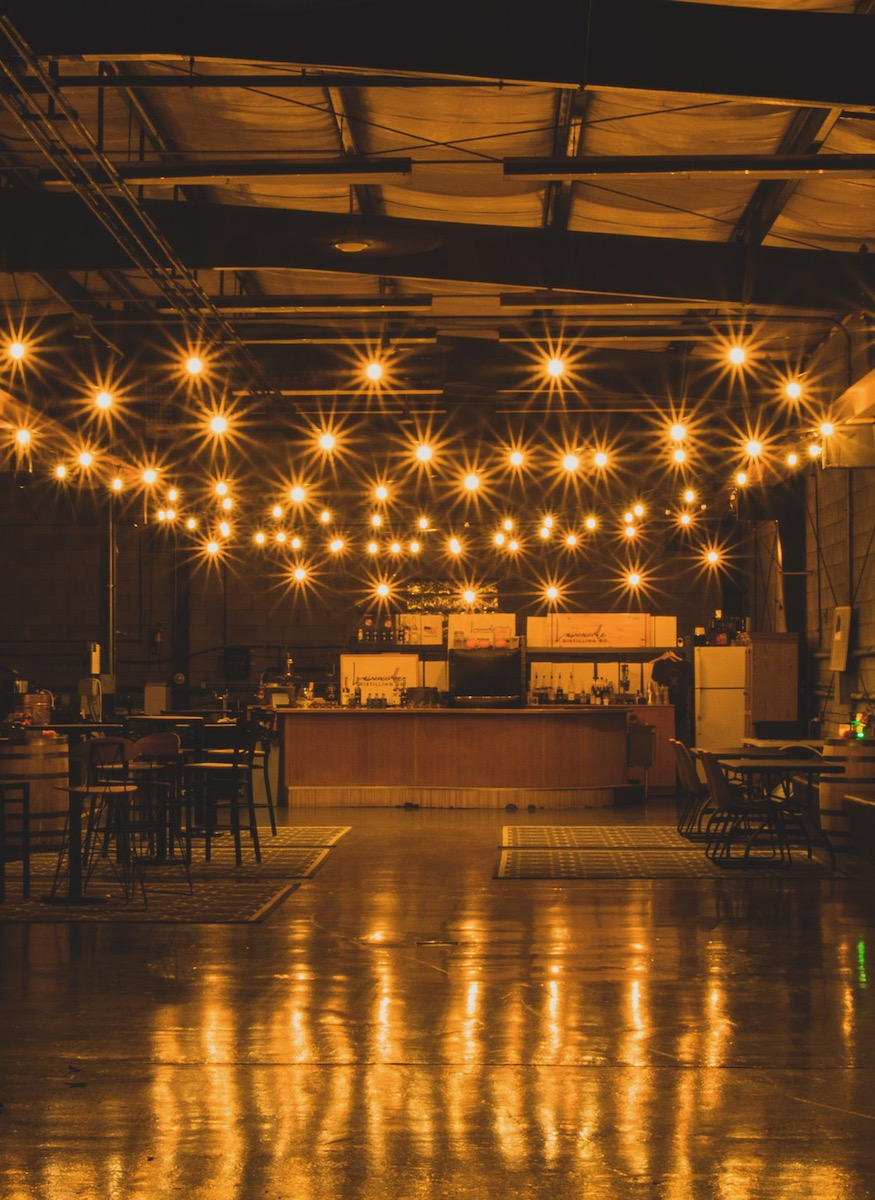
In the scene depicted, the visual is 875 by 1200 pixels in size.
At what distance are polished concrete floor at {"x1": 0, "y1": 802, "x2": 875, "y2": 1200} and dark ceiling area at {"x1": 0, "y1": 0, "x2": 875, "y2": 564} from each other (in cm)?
389

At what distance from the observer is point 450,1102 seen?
392cm

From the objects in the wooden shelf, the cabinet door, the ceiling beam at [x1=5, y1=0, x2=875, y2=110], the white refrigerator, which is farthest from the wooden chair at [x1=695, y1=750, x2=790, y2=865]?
the wooden shelf

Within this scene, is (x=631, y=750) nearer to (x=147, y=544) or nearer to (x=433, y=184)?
(x=433, y=184)

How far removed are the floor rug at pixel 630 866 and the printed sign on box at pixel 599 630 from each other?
27.0ft

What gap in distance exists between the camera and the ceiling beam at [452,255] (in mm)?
9562

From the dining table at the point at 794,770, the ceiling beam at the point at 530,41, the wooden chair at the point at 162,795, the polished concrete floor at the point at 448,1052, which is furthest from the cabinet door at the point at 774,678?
the ceiling beam at the point at 530,41

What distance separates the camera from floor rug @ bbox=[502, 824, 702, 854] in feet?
32.3

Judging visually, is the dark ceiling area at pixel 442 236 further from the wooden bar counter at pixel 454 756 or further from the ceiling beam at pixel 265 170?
the wooden bar counter at pixel 454 756

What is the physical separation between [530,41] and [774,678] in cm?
925

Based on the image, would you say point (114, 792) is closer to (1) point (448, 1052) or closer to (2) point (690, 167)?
(1) point (448, 1052)

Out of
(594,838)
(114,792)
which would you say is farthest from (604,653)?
(114,792)

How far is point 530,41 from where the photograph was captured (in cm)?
575

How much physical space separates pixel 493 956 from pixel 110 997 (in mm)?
1719

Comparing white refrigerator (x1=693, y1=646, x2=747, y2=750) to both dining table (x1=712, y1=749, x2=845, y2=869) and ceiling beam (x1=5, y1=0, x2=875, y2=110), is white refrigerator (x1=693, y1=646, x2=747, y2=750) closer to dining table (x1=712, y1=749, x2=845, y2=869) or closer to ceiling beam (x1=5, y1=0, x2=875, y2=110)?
dining table (x1=712, y1=749, x2=845, y2=869)
